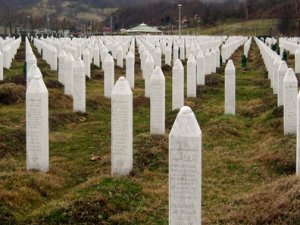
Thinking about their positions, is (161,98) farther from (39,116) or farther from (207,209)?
(207,209)

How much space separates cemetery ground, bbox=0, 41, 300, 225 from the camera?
8.70m

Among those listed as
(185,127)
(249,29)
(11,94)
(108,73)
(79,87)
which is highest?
(249,29)

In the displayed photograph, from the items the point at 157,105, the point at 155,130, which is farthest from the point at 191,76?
the point at 155,130

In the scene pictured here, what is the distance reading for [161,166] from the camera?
467 inches

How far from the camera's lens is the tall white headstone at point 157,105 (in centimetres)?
1452

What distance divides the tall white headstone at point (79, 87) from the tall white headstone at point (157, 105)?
334cm

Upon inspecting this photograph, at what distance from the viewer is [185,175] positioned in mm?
7223

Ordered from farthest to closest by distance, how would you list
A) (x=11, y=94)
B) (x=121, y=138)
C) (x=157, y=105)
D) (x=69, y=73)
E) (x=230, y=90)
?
(x=69, y=73)
(x=11, y=94)
(x=230, y=90)
(x=157, y=105)
(x=121, y=138)

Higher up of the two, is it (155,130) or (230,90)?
(230,90)

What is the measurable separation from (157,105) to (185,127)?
7396 millimetres

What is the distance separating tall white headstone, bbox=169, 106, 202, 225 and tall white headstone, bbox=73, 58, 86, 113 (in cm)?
1057

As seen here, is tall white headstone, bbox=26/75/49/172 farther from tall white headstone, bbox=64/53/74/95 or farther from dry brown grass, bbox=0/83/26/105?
tall white headstone, bbox=64/53/74/95

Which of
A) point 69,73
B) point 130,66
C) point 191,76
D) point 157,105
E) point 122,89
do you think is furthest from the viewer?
point 130,66

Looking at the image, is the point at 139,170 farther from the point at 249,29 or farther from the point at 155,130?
the point at 249,29
